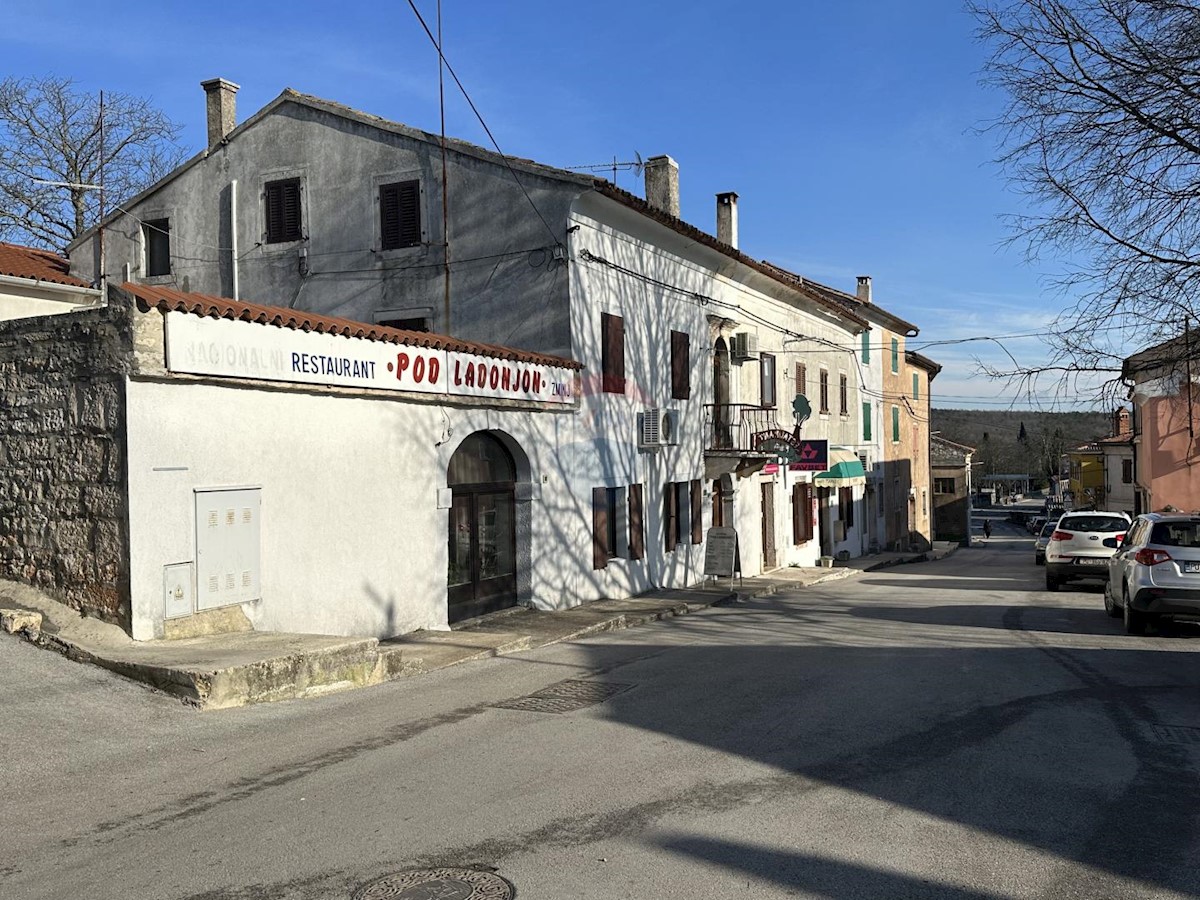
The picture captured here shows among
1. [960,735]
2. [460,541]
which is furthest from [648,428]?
[960,735]

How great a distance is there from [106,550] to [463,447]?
629 cm

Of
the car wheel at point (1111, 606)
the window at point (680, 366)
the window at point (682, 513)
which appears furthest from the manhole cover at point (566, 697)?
the window at point (680, 366)

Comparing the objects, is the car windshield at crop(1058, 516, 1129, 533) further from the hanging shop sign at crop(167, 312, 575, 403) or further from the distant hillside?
the distant hillside

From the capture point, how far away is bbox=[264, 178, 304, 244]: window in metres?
20.4

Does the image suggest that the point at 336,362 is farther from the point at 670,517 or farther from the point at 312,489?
the point at 670,517

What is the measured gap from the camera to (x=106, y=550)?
994 cm

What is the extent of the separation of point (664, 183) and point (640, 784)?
19.4 m

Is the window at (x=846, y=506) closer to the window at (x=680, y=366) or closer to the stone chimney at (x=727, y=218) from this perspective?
the stone chimney at (x=727, y=218)

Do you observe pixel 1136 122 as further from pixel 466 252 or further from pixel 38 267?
pixel 38 267

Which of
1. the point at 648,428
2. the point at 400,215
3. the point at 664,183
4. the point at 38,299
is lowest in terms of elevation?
the point at 648,428

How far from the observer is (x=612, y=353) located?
19.6 metres

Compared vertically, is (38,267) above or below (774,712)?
above

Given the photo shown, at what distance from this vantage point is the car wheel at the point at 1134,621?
1366 centimetres

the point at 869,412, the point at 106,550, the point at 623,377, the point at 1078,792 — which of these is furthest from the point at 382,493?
the point at 869,412
